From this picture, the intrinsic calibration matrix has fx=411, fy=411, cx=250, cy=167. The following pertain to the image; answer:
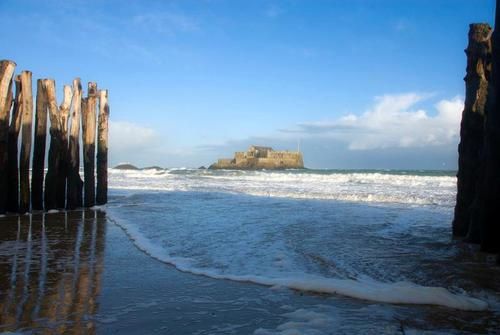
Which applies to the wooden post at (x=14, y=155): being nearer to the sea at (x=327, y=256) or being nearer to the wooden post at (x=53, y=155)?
the wooden post at (x=53, y=155)

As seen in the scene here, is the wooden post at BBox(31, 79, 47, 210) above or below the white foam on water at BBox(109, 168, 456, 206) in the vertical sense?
above

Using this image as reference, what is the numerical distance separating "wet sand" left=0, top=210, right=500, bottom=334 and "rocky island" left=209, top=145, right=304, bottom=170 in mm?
71972

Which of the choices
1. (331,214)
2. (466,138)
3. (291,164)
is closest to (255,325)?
(466,138)

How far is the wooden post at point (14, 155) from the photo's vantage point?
8844 mm

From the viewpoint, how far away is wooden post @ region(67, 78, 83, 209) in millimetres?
10102

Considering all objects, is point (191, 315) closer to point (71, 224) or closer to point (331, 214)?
point (71, 224)

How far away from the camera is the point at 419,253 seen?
5.37m

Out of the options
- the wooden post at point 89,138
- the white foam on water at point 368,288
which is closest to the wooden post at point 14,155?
the wooden post at point 89,138

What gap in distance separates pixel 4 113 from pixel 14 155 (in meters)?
0.93

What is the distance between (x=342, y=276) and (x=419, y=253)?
1680 mm

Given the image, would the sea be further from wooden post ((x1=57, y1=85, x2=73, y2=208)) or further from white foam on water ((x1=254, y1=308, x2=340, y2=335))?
wooden post ((x1=57, y1=85, x2=73, y2=208))

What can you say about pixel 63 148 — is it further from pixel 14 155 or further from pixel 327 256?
pixel 327 256

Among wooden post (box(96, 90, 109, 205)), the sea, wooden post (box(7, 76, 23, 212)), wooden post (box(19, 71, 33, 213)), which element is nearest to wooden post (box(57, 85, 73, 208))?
wooden post (box(19, 71, 33, 213))

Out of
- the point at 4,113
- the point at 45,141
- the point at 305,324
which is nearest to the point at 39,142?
the point at 45,141
